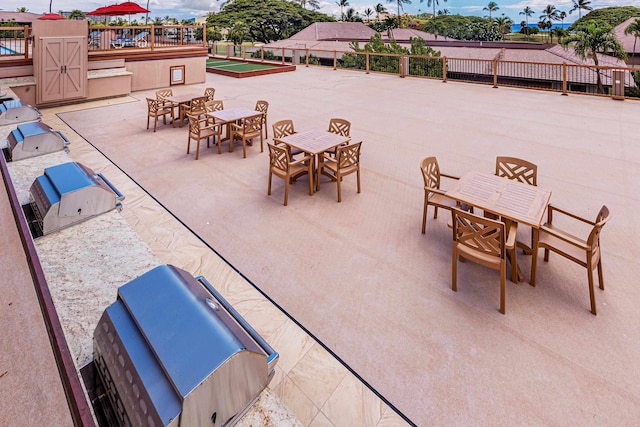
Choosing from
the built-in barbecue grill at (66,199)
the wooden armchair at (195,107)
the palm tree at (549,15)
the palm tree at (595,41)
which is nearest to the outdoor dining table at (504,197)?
the built-in barbecue grill at (66,199)

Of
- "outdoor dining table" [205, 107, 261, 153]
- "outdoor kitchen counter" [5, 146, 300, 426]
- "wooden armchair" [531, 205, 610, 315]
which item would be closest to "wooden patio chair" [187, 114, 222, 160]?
"outdoor dining table" [205, 107, 261, 153]

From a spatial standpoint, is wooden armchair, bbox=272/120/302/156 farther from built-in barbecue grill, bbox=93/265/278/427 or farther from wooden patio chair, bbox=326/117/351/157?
built-in barbecue grill, bbox=93/265/278/427

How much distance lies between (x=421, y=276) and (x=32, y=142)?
381 cm

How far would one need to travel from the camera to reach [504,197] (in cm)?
341

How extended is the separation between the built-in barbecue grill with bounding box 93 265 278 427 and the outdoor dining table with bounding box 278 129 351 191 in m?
3.54

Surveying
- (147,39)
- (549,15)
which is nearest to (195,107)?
(147,39)

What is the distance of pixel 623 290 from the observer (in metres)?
3.17


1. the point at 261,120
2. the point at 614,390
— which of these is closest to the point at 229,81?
the point at 261,120

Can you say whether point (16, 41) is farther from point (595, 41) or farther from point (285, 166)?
point (595, 41)

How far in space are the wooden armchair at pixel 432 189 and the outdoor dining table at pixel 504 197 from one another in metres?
0.28

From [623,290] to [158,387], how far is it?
387 cm

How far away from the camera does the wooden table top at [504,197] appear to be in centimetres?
311

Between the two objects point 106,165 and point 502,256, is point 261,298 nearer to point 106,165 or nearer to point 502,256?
point 502,256

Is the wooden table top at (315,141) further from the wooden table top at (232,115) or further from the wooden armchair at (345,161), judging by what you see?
the wooden table top at (232,115)
